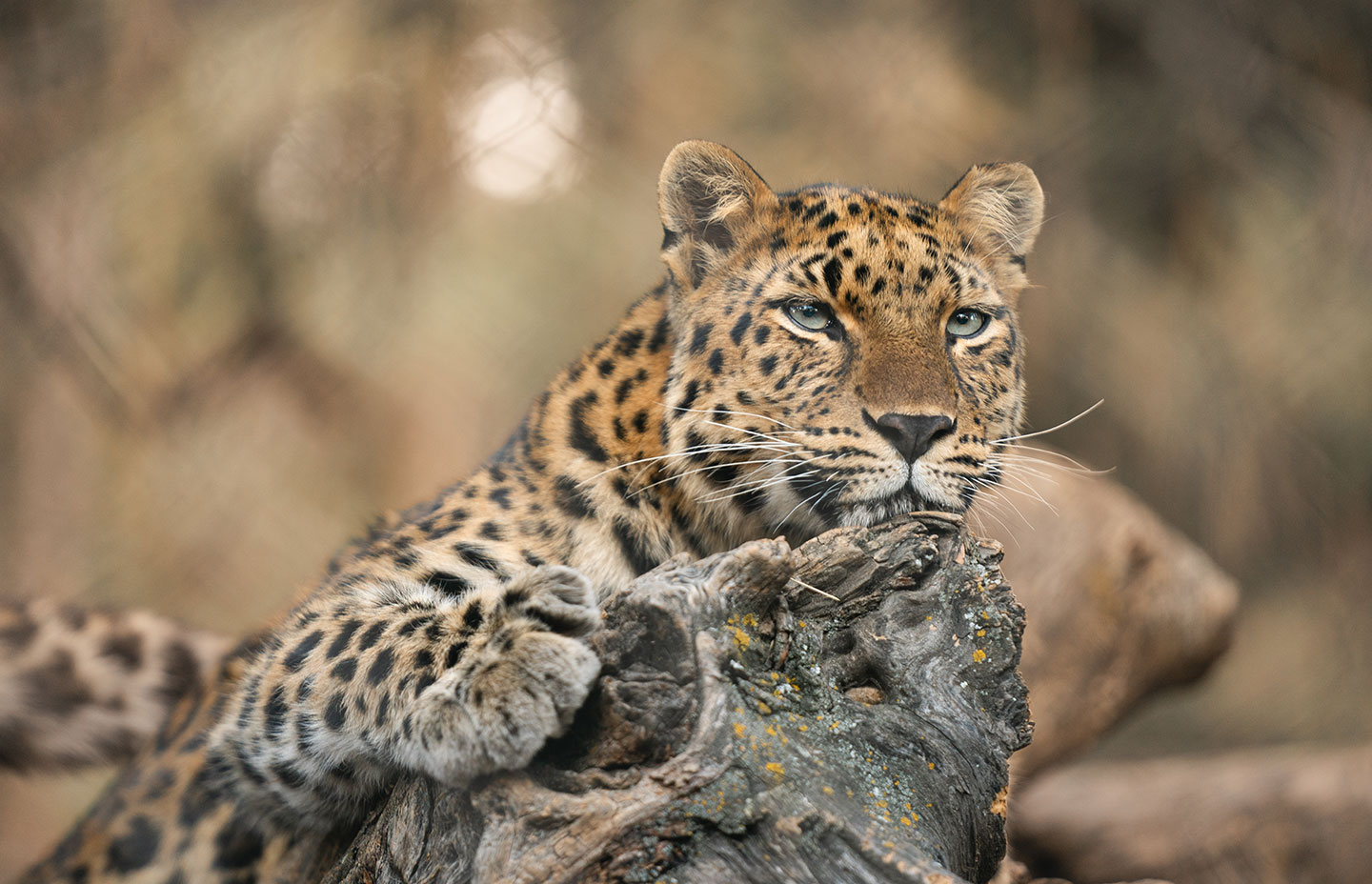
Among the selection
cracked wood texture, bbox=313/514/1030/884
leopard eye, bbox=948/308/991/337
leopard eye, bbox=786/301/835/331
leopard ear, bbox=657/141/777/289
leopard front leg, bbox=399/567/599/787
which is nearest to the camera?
cracked wood texture, bbox=313/514/1030/884

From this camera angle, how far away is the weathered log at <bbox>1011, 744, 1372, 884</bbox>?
217 inches

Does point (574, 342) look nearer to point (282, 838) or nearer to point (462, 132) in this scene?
point (462, 132)

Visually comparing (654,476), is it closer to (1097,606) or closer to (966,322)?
(966,322)

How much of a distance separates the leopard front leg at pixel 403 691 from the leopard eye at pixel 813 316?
1227 millimetres

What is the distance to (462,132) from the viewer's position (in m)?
7.79

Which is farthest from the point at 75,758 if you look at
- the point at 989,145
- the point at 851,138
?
the point at 989,145

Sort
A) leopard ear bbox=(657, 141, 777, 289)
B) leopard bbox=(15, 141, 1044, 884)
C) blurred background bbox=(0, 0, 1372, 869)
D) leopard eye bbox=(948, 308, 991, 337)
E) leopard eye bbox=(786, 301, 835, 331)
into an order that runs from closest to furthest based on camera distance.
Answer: leopard bbox=(15, 141, 1044, 884)
leopard eye bbox=(786, 301, 835, 331)
leopard eye bbox=(948, 308, 991, 337)
leopard ear bbox=(657, 141, 777, 289)
blurred background bbox=(0, 0, 1372, 869)

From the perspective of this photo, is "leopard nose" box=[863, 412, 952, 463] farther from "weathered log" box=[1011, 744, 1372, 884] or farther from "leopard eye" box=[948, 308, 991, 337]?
"weathered log" box=[1011, 744, 1372, 884]

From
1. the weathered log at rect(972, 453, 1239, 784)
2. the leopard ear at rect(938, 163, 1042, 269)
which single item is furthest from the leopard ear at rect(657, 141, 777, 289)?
the weathered log at rect(972, 453, 1239, 784)

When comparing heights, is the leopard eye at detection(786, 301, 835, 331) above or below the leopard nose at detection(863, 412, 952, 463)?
above

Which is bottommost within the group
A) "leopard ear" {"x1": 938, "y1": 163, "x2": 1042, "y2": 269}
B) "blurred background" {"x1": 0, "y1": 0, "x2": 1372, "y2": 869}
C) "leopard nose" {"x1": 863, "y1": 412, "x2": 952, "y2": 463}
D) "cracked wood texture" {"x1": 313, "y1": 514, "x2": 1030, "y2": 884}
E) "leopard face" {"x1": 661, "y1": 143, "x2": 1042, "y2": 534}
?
"cracked wood texture" {"x1": 313, "y1": 514, "x2": 1030, "y2": 884}

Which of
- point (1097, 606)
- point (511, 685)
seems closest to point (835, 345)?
point (511, 685)

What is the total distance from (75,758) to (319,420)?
12.0ft

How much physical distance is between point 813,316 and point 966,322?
0.51m
